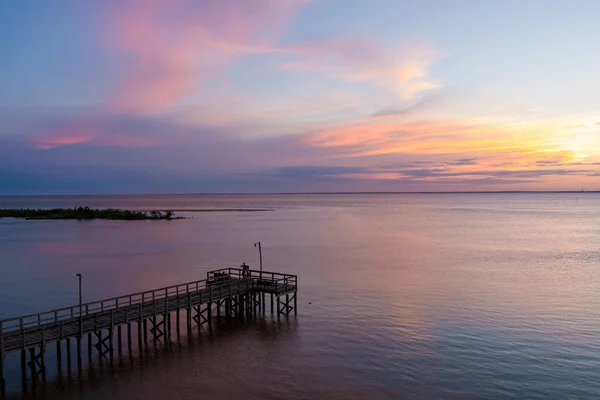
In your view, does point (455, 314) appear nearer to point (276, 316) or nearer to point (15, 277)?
point (276, 316)

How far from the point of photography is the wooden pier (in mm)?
19484

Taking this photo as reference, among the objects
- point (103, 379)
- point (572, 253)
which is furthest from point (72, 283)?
point (572, 253)

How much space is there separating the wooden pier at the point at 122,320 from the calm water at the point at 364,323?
1.14 metres

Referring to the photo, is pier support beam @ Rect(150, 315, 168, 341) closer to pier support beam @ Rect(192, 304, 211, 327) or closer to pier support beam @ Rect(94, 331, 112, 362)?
pier support beam @ Rect(192, 304, 211, 327)

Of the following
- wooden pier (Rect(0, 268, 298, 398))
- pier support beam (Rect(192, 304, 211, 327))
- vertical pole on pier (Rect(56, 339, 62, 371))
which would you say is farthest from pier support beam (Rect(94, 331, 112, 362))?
pier support beam (Rect(192, 304, 211, 327))

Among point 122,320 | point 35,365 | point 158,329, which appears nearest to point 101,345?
A: point 122,320

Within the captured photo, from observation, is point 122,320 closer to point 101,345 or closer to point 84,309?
point 101,345

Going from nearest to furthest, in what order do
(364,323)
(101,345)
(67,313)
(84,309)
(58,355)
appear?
(58,355) < (101,345) < (364,323) < (84,309) < (67,313)

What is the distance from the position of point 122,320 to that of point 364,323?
1357 cm

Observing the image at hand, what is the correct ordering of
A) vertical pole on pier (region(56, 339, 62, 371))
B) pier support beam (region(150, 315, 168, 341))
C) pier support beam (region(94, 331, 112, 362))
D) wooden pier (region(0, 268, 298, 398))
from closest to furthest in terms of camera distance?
wooden pier (region(0, 268, 298, 398)), vertical pole on pier (region(56, 339, 62, 371)), pier support beam (region(94, 331, 112, 362)), pier support beam (region(150, 315, 168, 341))

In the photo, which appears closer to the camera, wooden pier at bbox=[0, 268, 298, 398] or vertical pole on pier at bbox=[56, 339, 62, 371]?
wooden pier at bbox=[0, 268, 298, 398]

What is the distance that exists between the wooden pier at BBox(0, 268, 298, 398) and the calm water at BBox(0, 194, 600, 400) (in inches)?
44.8

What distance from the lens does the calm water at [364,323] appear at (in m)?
19.2

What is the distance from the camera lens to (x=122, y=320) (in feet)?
74.4
